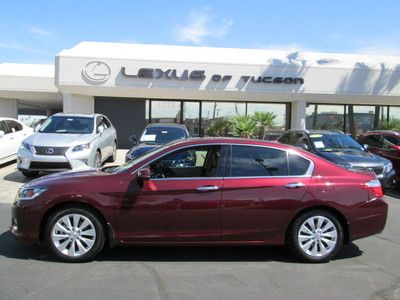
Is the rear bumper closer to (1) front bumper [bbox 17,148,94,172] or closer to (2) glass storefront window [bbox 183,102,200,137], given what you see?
(1) front bumper [bbox 17,148,94,172]

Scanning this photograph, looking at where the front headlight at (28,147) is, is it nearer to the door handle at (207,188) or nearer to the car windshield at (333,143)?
the car windshield at (333,143)

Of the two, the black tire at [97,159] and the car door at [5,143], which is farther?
the car door at [5,143]

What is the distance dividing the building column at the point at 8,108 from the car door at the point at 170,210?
78.5 ft

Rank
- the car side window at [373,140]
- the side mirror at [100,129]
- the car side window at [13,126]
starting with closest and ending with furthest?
the side mirror at [100,129]
the car side window at [373,140]
the car side window at [13,126]

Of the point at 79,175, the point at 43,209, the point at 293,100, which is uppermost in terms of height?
the point at 293,100

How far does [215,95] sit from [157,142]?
9.12 metres

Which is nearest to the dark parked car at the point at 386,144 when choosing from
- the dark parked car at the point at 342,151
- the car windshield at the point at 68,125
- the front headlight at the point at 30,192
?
the dark parked car at the point at 342,151

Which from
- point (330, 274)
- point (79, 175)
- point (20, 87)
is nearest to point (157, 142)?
point (79, 175)

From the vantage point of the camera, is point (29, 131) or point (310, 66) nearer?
point (29, 131)

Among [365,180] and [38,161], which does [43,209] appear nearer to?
[365,180]

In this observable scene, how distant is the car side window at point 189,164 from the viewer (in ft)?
19.5

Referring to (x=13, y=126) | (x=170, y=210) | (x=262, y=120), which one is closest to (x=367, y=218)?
(x=170, y=210)

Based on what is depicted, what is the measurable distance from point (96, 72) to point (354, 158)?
1168 cm

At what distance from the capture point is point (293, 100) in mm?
22781
